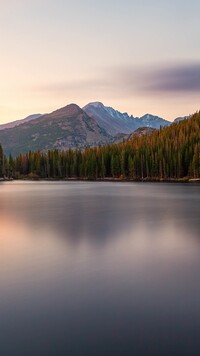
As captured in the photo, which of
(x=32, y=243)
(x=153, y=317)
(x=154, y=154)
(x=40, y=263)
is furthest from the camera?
(x=154, y=154)

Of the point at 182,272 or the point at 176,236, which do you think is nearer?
the point at 182,272

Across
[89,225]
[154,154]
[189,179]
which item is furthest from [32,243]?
[154,154]

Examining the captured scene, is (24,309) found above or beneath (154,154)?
beneath

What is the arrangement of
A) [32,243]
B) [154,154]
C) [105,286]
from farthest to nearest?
[154,154] < [32,243] < [105,286]

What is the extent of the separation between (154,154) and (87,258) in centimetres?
Answer: 16240

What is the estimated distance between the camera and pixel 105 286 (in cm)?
1720

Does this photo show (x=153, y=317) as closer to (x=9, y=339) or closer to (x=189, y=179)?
(x=9, y=339)

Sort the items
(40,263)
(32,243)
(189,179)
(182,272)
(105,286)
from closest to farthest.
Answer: (105,286) < (182,272) < (40,263) < (32,243) < (189,179)

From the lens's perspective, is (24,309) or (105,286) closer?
(24,309)

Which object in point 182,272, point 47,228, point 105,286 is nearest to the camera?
point 105,286

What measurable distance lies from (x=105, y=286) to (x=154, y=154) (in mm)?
167718

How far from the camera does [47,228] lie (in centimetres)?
3647

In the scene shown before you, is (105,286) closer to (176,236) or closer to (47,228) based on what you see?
(176,236)

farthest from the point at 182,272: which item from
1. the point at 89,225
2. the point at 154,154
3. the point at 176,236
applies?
the point at 154,154
